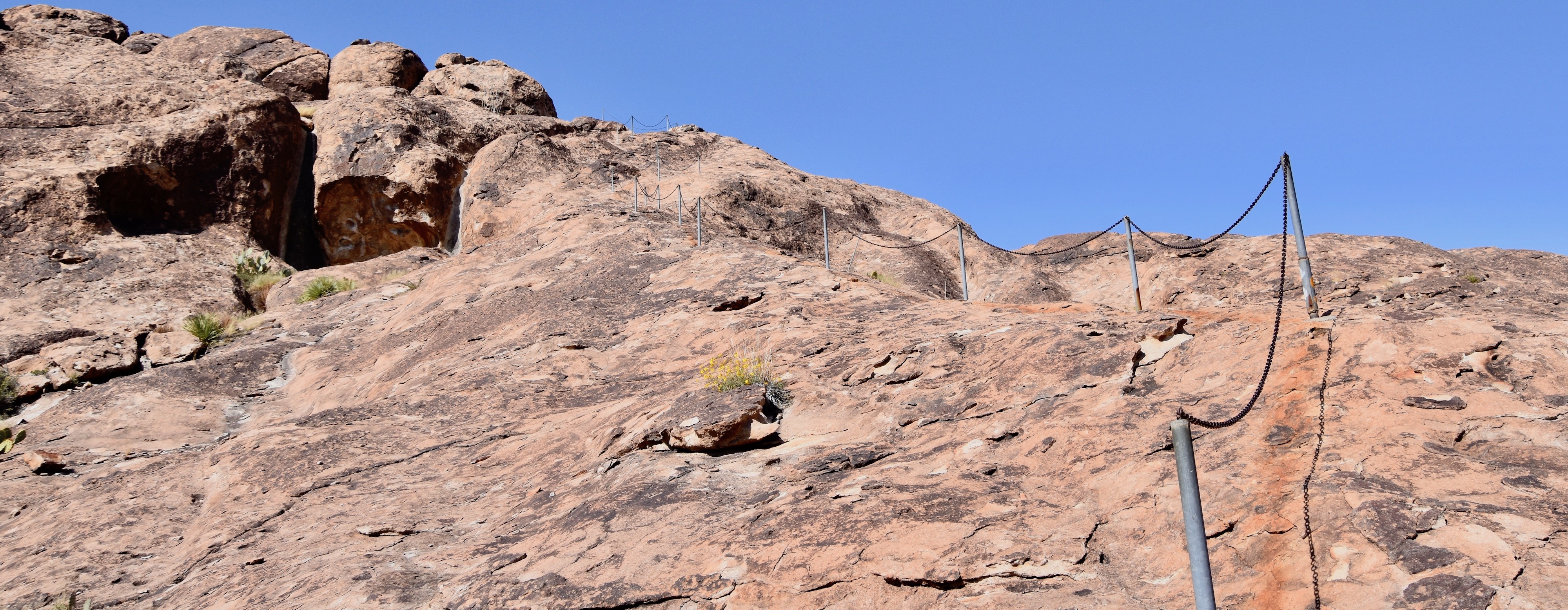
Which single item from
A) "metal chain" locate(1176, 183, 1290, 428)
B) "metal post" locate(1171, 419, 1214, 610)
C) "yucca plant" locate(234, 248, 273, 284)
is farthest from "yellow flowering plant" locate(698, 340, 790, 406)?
"yucca plant" locate(234, 248, 273, 284)

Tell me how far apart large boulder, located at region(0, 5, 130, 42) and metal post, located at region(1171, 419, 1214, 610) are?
27092 millimetres

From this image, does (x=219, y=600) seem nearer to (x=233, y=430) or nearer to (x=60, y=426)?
(x=233, y=430)

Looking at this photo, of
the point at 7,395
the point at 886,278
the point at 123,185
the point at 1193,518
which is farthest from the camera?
the point at 123,185

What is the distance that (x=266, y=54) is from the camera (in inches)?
1045

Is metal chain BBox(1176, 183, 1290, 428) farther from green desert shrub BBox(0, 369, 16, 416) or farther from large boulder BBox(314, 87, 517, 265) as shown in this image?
large boulder BBox(314, 87, 517, 265)

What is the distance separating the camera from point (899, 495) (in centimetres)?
578

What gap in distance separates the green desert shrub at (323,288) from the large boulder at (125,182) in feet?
4.95

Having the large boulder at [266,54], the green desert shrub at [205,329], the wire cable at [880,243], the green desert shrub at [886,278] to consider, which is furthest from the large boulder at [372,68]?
the green desert shrub at [886,278]

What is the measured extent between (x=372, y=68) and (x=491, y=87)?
3.31 metres

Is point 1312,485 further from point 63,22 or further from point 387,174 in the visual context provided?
point 63,22

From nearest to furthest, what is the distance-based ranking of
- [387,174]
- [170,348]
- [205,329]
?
[170,348] → [205,329] → [387,174]

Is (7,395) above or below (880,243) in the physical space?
below

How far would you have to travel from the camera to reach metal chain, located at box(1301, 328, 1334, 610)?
4121 mm

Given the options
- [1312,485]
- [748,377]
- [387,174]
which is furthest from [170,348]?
[1312,485]
